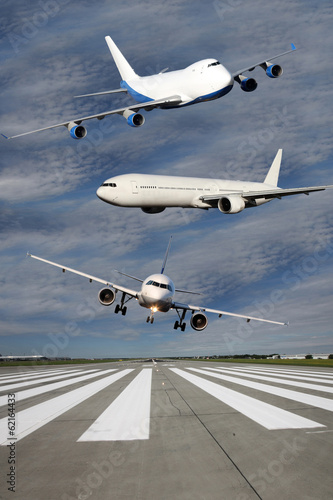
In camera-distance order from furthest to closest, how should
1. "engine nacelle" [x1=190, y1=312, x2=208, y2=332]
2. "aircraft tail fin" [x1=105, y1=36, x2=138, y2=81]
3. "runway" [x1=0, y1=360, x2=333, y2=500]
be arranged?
"aircraft tail fin" [x1=105, y1=36, x2=138, y2=81] < "engine nacelle" [x1=190, y1=312, x2=208, y2=332] < "runway" [x1=0, y1=360, x2=333, y2=500]

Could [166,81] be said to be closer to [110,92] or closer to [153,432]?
[110,92]

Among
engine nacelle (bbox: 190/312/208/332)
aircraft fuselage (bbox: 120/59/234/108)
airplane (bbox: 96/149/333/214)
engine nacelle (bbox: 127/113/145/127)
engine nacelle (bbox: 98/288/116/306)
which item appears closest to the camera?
airplane (bbox: 96/149/333/214)

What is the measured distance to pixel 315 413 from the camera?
27.3 feet

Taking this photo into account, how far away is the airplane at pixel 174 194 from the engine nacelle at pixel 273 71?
11.4 m

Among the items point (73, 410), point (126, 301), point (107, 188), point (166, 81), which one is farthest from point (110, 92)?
point (73, 410)

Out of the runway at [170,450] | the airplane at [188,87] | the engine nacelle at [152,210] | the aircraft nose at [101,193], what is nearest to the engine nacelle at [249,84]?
the airplane at [188,87]

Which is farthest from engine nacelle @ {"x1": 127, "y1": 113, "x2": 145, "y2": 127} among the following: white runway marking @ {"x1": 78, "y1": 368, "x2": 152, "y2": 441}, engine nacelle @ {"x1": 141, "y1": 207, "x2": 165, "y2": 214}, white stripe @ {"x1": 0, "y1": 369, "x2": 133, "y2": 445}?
white runway marking @ {"x1": 78, "y1": 368, "x2": 152, "y2": 441}

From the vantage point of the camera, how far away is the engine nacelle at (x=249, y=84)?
38.3 meters

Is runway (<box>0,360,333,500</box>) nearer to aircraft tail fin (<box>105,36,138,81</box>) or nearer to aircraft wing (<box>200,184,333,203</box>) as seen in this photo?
aircraft wing (<box>200,184,333,203</box>)

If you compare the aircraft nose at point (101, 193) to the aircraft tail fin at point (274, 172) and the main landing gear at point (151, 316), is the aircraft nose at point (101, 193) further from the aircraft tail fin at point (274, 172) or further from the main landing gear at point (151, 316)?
the aircraft tail fin at point (274, 172)

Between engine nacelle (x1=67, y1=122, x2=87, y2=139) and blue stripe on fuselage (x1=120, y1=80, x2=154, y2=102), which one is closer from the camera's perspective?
engine nacelle (x1=67, y1=122, x2=87, y2=139)

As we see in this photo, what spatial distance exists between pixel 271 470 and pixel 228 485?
765mm

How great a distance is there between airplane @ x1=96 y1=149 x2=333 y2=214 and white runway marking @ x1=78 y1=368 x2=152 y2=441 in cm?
2387

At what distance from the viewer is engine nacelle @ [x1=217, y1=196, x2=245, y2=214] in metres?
32.3
